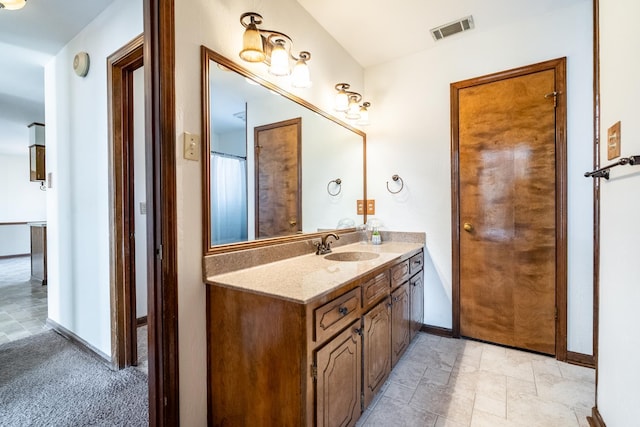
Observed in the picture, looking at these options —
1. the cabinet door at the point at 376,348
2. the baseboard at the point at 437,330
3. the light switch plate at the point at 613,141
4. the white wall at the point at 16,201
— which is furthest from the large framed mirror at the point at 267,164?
the white wall at the point at 16,201

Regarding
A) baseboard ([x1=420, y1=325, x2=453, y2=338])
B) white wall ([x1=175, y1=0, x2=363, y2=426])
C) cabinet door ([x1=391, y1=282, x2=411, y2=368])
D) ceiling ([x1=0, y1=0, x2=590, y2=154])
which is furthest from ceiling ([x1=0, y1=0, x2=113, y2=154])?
baseboard ([x1=420, y1=325, x2=453, y2=338])

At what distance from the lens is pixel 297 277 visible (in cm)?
135

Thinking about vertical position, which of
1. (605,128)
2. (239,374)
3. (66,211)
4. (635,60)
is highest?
(635,60)

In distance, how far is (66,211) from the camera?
94.3 inches

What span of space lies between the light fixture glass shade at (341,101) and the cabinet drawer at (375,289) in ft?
4.48

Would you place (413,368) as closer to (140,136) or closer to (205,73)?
(205,73)

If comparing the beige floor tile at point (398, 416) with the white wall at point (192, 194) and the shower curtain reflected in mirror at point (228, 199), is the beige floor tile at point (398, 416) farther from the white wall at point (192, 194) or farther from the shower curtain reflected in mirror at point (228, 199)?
the shower curtain reflected in mirror at point (228, 199)

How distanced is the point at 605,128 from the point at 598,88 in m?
0.26

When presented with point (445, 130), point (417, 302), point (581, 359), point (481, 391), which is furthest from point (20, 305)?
point (581, 359)

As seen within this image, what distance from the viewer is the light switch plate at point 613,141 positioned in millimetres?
1191

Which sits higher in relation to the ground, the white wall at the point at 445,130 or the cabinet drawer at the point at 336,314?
the white wall at the point at 445,130

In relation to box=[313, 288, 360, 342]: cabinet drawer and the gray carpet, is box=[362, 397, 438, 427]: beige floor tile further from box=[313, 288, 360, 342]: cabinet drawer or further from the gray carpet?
the gray carpet

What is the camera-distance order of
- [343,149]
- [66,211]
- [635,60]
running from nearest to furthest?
[635,60] < [66,211] < [343,149]

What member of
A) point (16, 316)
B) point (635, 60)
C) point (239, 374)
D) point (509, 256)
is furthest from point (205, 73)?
point (16, 316)
